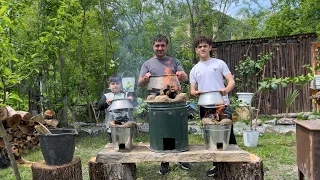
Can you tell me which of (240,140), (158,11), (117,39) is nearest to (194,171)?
(240,140)

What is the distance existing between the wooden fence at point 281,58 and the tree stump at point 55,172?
7.04m

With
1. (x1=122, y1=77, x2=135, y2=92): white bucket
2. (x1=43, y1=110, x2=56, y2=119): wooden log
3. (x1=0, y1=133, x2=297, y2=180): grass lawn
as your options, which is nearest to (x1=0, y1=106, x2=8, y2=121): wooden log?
(x1=0, y1=133, x2=297, y2=180): grass lawn

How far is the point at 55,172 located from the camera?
260cm

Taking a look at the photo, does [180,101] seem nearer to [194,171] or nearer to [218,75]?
[218,75]

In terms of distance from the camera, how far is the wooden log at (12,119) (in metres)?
4.87

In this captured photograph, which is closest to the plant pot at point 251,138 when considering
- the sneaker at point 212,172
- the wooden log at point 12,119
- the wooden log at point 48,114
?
the sneaker at point 212,172

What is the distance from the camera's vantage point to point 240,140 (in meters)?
6.14

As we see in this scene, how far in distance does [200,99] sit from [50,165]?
158 centimetres

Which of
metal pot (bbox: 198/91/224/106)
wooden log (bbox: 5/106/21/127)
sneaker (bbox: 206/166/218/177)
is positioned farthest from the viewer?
wooden log (bbox: 5/106/21/127)

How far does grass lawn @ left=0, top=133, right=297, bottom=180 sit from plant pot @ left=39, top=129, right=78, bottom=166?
1.22 m

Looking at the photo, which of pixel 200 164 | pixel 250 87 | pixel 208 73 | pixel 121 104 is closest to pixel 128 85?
pixel 121 104

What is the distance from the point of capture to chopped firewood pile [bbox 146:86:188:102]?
2.83m

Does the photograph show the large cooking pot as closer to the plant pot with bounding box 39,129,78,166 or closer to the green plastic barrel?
the green plastic barrel

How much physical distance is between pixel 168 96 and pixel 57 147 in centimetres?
114
